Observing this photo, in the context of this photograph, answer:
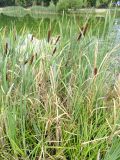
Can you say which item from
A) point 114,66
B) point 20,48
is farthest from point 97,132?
point 20,48

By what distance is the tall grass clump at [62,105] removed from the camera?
5.73 ft

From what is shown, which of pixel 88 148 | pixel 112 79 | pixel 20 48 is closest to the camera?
pixel 88 148

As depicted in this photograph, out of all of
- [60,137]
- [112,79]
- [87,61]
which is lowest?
[60,137]

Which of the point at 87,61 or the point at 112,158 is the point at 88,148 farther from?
the point at 87,61

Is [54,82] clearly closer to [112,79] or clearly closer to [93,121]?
[93,121]

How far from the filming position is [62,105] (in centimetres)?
192

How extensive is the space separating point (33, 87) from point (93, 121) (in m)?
0.40

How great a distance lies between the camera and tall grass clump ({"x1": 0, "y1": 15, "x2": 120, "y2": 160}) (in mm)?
1747

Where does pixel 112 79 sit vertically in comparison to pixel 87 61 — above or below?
below

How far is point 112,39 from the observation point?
2297mm

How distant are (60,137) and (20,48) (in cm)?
85

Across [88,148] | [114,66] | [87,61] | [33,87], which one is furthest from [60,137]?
[114,66]

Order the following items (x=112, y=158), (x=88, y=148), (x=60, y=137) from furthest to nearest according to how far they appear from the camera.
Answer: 1. (x=60, y=137)
2. (x=88, y=148)
3. (x=112, y=158)

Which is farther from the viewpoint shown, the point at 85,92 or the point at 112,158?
the point at 85,92
